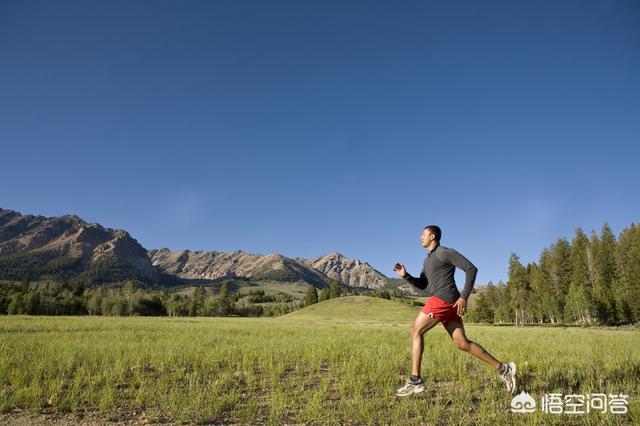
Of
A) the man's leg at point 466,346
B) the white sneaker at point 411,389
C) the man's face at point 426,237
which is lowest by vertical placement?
the white sneaker at point 411,389

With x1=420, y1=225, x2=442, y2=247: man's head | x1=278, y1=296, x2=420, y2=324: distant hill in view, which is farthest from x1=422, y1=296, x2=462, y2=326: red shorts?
x1=278, y1=296, x2=420, y2=324: distant hill

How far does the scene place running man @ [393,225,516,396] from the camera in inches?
252

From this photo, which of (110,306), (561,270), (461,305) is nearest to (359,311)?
(561,270)

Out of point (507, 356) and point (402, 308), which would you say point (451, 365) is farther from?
point (402, 308)

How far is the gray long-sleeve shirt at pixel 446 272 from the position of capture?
6.36 meters

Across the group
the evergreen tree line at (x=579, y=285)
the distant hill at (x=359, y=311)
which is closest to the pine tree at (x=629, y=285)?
the evergreen tree line at (x=579, y=285)

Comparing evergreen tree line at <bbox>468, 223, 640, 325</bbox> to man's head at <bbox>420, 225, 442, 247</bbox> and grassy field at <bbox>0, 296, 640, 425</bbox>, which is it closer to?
grassy field at <bbox>0, 296, 640, 425</bbox>

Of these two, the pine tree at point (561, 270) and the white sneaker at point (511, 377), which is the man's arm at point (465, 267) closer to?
the white sneaker at point (511, 377)

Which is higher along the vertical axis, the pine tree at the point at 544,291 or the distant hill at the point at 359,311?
the pine tree at the point at 544,291

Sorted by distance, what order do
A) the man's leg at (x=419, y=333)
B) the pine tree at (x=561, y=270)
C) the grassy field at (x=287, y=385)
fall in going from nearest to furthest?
the grassy field at (x=287, y=385), the man's leg at (x=419, y=333), the pine tree at (x=561, y=270)

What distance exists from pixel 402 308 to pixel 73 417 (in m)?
91.8

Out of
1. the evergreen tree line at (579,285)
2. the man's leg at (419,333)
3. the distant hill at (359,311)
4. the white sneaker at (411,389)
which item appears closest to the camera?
the white sneaker at (411,389)

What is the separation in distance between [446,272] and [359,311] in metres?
86.2

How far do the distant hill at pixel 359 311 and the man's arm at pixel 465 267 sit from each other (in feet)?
235
